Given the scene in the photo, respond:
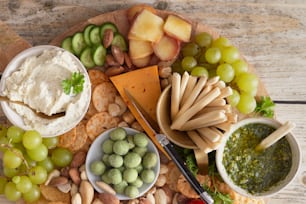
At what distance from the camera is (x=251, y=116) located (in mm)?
1530

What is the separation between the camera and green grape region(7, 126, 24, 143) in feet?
4.67

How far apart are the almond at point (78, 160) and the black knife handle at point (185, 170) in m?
0.24

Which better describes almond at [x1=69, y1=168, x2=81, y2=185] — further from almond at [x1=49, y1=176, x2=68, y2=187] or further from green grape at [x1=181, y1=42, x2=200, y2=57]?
green grape at [x1=181, y1=42, x2=200, y2=57]

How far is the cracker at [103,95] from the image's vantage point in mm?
1514

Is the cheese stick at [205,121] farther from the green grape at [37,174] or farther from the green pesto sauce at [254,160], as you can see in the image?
the green grape at [37,174]

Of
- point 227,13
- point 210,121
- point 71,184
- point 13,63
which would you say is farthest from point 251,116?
point 13,63

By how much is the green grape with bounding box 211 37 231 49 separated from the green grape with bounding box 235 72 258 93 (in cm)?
10

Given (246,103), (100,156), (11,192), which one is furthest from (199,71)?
(11,192)

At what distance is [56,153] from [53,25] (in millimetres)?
383

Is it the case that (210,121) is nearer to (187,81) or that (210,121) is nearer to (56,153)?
(187,81)

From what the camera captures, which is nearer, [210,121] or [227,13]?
[210,121]

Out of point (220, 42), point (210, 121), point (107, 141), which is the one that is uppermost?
point (220, 42)

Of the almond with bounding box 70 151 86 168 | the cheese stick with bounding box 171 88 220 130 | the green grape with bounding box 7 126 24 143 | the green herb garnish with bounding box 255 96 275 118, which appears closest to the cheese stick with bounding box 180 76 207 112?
the cheese stick with bounding box 171 88 220 130

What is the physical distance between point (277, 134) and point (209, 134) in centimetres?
19
